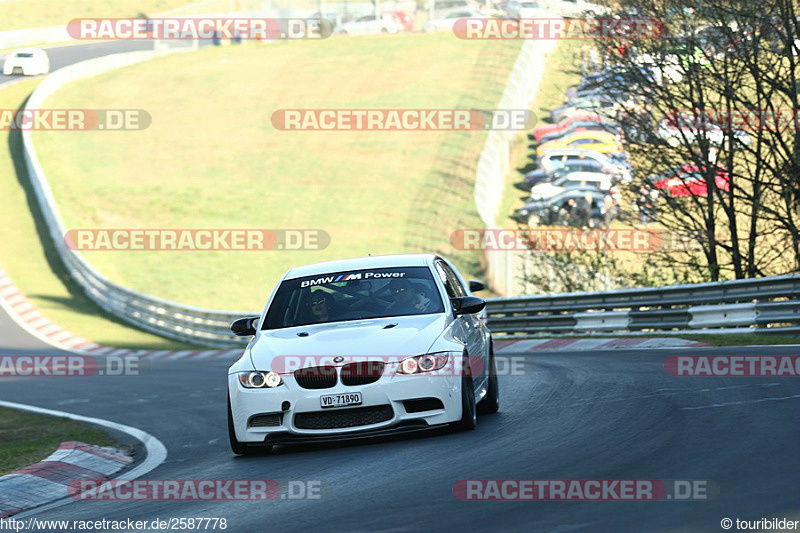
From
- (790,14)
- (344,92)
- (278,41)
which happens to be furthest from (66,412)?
(278,41)

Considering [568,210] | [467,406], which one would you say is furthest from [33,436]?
[568,210]

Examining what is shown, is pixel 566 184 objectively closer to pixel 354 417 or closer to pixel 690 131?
pixel 690 131

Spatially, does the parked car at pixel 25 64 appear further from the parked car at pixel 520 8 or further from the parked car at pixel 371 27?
the parked car at pixel 520 8

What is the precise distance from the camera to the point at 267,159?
53625 mm

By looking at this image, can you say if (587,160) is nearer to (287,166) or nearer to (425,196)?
(425,196)

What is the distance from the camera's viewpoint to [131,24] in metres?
89.5

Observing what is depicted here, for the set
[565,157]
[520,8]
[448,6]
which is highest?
[448,6]

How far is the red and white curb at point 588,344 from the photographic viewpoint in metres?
17.6

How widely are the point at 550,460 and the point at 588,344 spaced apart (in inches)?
493

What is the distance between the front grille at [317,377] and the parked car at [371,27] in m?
69.8

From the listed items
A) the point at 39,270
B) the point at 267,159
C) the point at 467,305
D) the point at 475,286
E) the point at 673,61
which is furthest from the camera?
the point at 267,159

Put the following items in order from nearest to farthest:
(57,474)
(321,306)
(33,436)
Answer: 1. (57,474)
2. (321,306)
3. (33,436)

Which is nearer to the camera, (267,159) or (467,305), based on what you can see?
(467,305)

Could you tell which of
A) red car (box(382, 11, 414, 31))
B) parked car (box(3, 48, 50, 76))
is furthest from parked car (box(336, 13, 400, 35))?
parked car (box(3, 48, 50, 76))
